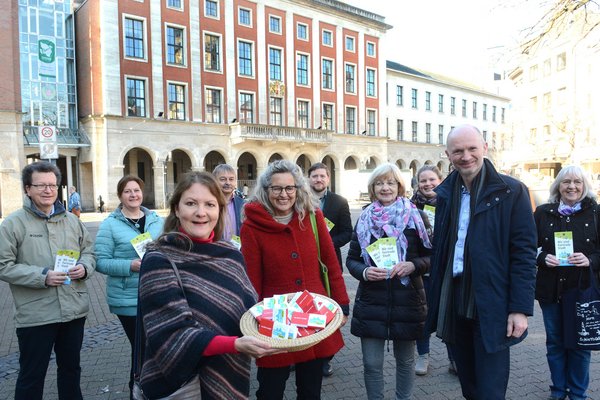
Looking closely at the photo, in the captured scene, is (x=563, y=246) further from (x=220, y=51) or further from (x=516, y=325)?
(x=220, y=51)

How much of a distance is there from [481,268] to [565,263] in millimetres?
1570

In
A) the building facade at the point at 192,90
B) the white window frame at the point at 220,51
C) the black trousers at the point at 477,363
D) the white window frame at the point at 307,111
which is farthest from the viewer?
the white window frame at the point at 307,111

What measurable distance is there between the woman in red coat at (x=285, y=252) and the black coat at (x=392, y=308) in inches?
11.1

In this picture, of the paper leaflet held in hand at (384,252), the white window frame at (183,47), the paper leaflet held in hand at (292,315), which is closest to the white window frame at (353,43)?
the white window frame at (183,47)

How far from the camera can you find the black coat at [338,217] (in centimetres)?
499

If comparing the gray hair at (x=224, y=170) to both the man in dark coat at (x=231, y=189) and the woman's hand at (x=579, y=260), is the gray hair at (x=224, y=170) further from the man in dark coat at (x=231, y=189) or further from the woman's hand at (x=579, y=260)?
the woman's hand at (x=579, y=260)

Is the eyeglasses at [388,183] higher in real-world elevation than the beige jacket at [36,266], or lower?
higher

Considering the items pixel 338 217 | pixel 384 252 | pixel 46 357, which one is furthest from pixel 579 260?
pixel 46 357

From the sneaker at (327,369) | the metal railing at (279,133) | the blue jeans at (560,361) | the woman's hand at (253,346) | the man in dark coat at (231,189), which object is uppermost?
the metal railing at (279,133)

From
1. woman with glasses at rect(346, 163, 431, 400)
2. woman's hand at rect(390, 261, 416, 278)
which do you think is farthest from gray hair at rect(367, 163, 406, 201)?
woman's hand at rect(390, 261, 416, 278)

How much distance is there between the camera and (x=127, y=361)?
16.3ft

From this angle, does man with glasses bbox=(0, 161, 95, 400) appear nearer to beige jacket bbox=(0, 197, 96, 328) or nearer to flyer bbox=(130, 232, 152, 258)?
beige jacket bbox=(0, 197, 96, 328)

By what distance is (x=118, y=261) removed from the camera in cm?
368

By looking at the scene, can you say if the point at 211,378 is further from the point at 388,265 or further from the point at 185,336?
the point at 388,265
